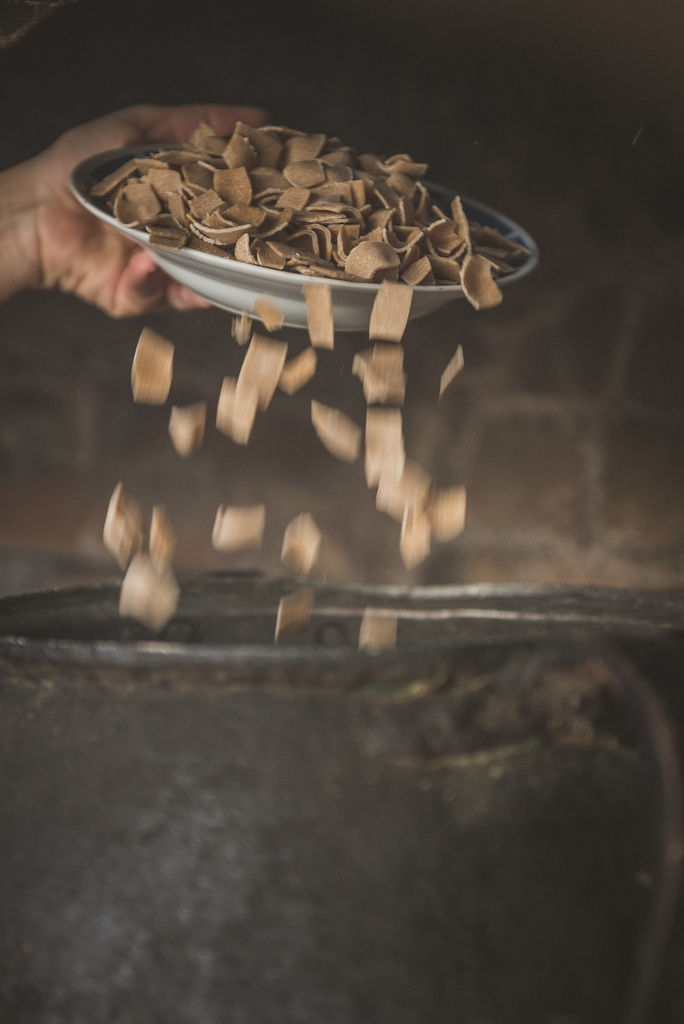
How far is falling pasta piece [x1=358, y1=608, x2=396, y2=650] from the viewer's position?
81 cm

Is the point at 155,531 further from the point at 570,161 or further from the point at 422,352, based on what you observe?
the point at 570,161

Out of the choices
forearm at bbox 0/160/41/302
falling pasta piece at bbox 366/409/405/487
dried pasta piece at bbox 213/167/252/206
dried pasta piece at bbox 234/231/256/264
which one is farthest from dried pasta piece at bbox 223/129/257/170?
forearm at bbox 0/160/41/302

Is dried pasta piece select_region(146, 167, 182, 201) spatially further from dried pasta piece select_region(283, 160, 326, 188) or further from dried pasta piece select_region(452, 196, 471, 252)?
dried pasta piece select_region(452, 196, 471, 252)

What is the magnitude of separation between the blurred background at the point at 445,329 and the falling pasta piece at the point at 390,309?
64cm

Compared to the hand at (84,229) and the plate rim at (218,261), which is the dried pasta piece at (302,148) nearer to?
the plate rim at (218,261)

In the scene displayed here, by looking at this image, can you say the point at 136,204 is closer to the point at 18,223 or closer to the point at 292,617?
the point at 292,617

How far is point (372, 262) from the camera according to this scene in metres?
0.69

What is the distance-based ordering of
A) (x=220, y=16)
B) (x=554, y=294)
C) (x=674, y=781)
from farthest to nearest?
1. (x=554, y=294)
2. (x=220, y=16)
3. (x=674, y=781)

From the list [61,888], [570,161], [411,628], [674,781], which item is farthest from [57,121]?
[674,781]

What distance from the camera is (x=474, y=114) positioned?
126cm

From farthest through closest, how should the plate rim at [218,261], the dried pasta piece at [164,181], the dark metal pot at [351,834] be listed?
the dried pasta piece at [164,181]
the plate rim at [218,261]
the dark metal pot at [351,834]

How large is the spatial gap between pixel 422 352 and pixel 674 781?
1.00m

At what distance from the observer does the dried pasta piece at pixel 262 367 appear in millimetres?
833

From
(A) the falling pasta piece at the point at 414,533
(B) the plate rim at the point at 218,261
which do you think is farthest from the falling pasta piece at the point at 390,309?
(A) the falling pasta piece at the point at 414,533
